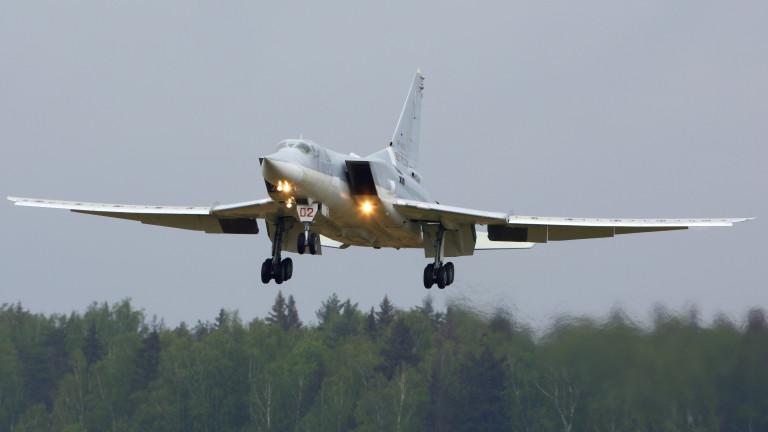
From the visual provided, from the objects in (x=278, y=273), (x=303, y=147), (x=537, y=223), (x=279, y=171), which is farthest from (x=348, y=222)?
(x=537, y=223)

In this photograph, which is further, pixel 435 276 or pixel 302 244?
pixel 435 276

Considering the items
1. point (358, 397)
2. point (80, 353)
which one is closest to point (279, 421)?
point (358, 397)

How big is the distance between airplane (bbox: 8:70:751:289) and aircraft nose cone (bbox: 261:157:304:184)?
0.08 ft

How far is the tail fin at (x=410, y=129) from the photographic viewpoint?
44938mm

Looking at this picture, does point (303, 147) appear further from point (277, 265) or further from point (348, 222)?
point (277, 265)

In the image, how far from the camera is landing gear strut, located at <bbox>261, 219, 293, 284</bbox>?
39.3 m

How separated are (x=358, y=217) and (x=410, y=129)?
8.83 m

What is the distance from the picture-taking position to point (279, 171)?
35.2 meters

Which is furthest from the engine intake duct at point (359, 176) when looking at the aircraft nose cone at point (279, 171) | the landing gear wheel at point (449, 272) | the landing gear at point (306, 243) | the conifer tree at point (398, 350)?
the conifer tree at point (398, 350)

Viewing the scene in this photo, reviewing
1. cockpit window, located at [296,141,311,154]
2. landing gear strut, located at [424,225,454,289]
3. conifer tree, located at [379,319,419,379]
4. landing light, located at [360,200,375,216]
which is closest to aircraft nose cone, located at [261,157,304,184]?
cockpit window, located at [296,141,311,154]

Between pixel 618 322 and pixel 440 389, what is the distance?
15.9 meters

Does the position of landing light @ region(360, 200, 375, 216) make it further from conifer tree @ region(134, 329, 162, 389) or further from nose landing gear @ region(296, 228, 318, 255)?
conifer tree @ region(134, 329, 162, 389)

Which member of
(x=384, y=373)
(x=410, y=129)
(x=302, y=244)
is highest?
(x=410, y=129)

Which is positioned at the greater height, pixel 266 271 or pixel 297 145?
pixel 297 145
